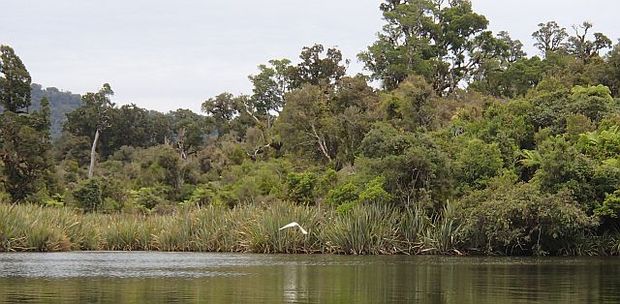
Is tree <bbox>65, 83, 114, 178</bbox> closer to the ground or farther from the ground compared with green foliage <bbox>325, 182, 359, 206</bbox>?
farther from the ground

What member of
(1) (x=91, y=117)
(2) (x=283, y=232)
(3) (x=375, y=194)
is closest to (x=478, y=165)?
(3) (x=375, y=194)

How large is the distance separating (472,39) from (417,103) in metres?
19.0

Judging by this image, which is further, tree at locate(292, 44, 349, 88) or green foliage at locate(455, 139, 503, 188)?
tree at locate(292, 44, 349, 88)

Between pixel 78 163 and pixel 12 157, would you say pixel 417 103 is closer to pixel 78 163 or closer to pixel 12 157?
pixel 12 157

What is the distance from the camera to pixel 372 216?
3691 centimetres

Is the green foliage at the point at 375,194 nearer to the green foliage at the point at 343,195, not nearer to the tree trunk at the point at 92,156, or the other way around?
the green foliage at the point at 343,195

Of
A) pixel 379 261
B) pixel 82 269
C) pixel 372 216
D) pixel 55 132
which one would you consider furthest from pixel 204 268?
pixel 55 132

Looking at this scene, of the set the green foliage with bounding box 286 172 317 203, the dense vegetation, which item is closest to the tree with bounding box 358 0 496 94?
the dense vegetation

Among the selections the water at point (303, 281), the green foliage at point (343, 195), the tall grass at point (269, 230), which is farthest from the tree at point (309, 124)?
the water at point (303, 281)

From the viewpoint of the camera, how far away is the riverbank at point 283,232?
37.0 metres

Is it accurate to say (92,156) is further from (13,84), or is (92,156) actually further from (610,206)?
(610,206)

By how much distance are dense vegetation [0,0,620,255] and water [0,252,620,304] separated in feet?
16.8

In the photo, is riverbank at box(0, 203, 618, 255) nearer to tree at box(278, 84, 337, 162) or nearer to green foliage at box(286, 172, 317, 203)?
green foliage at box(286, 172, 317, 203)

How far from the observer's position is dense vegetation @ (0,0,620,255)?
Result: 122ft
